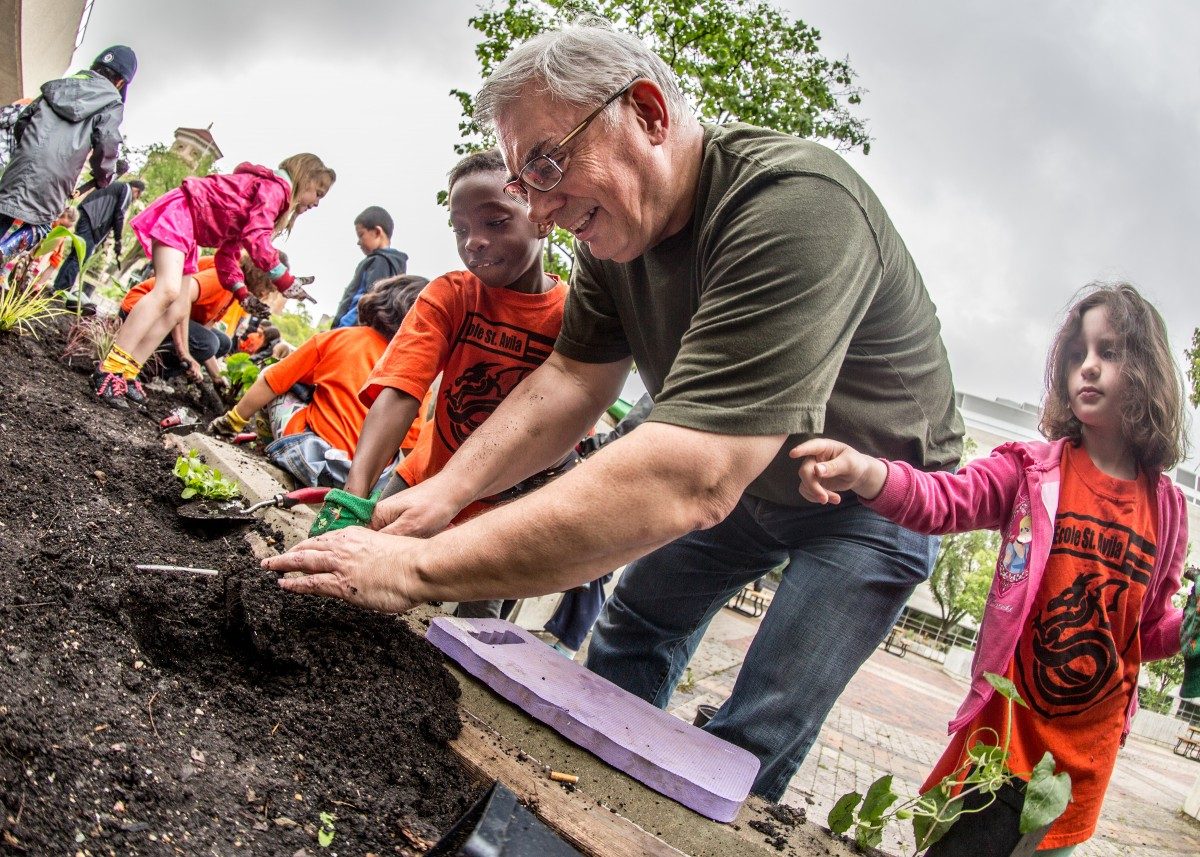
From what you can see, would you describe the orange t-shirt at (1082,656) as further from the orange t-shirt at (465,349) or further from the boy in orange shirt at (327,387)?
the boy in orange shirt at (327,387)

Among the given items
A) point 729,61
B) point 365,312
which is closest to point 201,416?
point 365,312

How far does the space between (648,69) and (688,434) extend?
33.8 inches

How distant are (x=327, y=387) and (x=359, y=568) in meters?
2.90

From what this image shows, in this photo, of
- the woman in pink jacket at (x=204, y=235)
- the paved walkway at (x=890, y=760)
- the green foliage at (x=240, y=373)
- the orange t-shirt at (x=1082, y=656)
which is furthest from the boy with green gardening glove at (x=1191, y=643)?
the green foliage at (x=240, y=373)

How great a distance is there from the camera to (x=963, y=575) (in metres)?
34.9

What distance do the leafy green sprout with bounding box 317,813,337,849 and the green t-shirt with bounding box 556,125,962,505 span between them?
0.82 m

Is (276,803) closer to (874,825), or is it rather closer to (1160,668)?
(874,825)

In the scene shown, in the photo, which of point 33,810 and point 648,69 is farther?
point 648,69

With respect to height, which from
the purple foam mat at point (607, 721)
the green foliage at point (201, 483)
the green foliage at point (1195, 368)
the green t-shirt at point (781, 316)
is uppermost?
the green foliage at point (1195, 368)

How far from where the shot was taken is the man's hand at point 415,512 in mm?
1768

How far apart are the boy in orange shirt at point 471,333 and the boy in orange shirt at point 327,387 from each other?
1157mm

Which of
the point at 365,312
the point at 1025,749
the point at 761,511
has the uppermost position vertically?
the point at 365,312

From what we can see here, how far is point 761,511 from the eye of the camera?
6.26 feet

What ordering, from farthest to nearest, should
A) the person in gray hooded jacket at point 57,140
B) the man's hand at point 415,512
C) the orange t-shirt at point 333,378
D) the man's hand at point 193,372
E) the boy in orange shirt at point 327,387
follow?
the man's hand at point 193,372
the person in gray hooded jacket at point 57,140
the orange t-shirt at point 333,378
the boy in orange shirt at point 327,387
the man's hand at point 415,512
